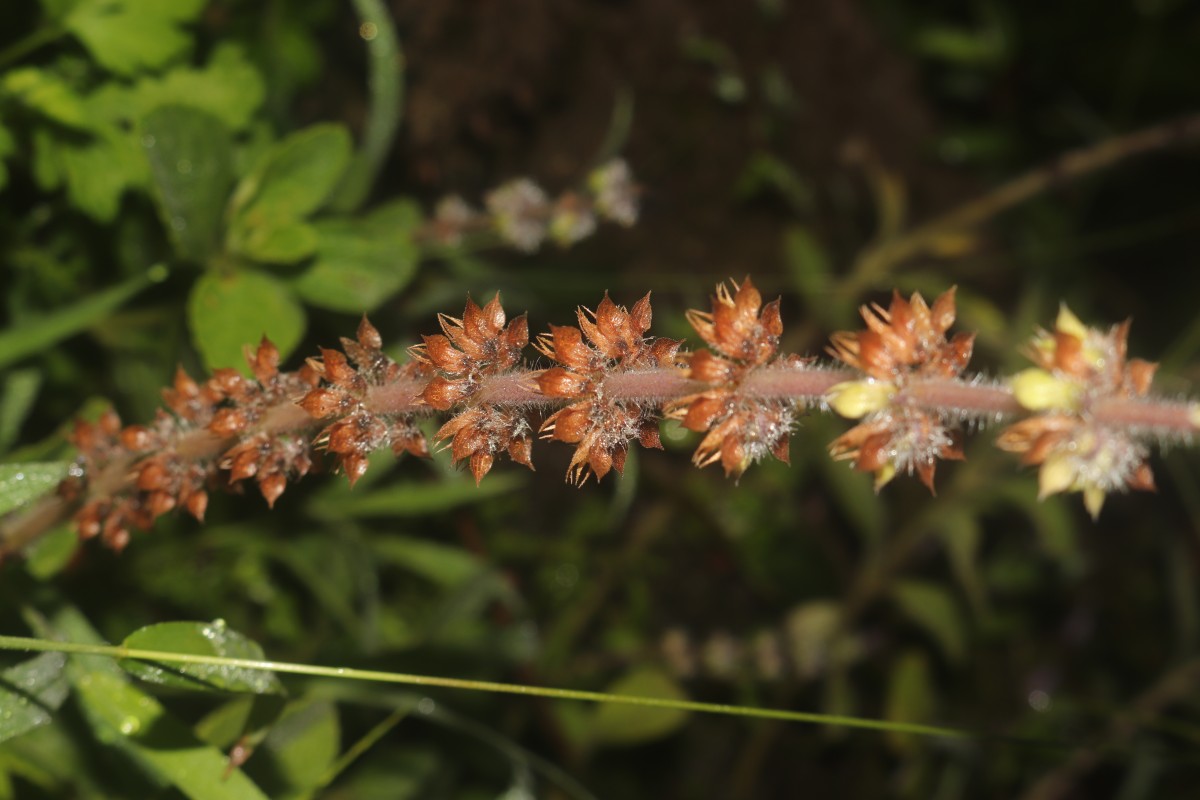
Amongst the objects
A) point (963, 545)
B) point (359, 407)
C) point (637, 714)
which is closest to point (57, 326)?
point (359, 407)

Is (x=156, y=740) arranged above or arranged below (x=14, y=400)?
below

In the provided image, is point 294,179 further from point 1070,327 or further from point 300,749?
point 1070,327

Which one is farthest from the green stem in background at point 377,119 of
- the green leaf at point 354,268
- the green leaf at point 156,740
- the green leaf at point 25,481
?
the green leaf at point 156,740

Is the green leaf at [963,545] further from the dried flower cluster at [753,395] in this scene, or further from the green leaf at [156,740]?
the green leaf at [156,740]

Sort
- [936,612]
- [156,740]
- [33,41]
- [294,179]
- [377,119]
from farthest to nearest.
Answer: [936,612] → [377,119] → [294,179] → [33,41] → [156,740]

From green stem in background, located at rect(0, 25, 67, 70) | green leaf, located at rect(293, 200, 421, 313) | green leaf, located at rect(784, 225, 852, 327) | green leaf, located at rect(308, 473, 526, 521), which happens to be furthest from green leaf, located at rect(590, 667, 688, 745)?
green stem in background, located at rect(0, 25, 67, 70)

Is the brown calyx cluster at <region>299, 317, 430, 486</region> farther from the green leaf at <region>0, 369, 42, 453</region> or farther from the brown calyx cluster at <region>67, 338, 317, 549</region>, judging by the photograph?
the green leaf at <region>0, 369, 42, 453</region>

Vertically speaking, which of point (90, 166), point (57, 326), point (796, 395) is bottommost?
point (57, 326)
